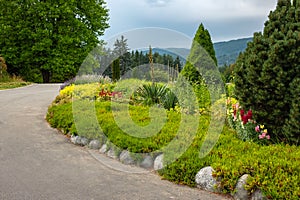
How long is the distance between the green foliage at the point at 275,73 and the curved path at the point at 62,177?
1.65 meters

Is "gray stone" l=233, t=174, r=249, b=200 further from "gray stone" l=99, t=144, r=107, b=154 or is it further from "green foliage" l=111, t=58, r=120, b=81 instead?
"green foliage" l=111, t=58, r=120, b=81

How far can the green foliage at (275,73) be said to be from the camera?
4.36 metres

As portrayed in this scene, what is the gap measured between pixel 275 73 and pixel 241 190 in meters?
1.82

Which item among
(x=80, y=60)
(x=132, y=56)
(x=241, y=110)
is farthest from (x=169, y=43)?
(x=80, y=60)

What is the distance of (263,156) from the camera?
387 cm

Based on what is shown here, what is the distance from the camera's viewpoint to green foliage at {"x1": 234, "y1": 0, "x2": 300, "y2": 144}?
436 centimetres

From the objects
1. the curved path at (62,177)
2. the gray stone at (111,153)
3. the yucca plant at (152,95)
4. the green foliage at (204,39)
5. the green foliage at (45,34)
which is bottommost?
the curved path at (62,177)

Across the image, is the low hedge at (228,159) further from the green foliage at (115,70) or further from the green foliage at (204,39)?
the green foliage at (115,70)

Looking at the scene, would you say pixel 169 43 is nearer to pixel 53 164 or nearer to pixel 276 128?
pixel 276 128

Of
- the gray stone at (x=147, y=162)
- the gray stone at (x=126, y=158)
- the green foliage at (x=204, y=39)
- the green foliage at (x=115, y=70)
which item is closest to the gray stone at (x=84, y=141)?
the gray stone at (x=126, y=158)

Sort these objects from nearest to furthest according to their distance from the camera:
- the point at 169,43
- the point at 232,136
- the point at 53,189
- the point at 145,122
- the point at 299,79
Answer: the point at 53,189, the point at 299,79, the point at 232,136, the point at 145,122, the point at 169,43

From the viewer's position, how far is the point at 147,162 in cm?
460

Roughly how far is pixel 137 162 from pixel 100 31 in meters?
20.2

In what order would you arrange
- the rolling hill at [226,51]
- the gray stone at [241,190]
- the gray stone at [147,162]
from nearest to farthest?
the gray stone at [241,190]
the gray stone at [147,162]
the rolling hill at [226,51]
